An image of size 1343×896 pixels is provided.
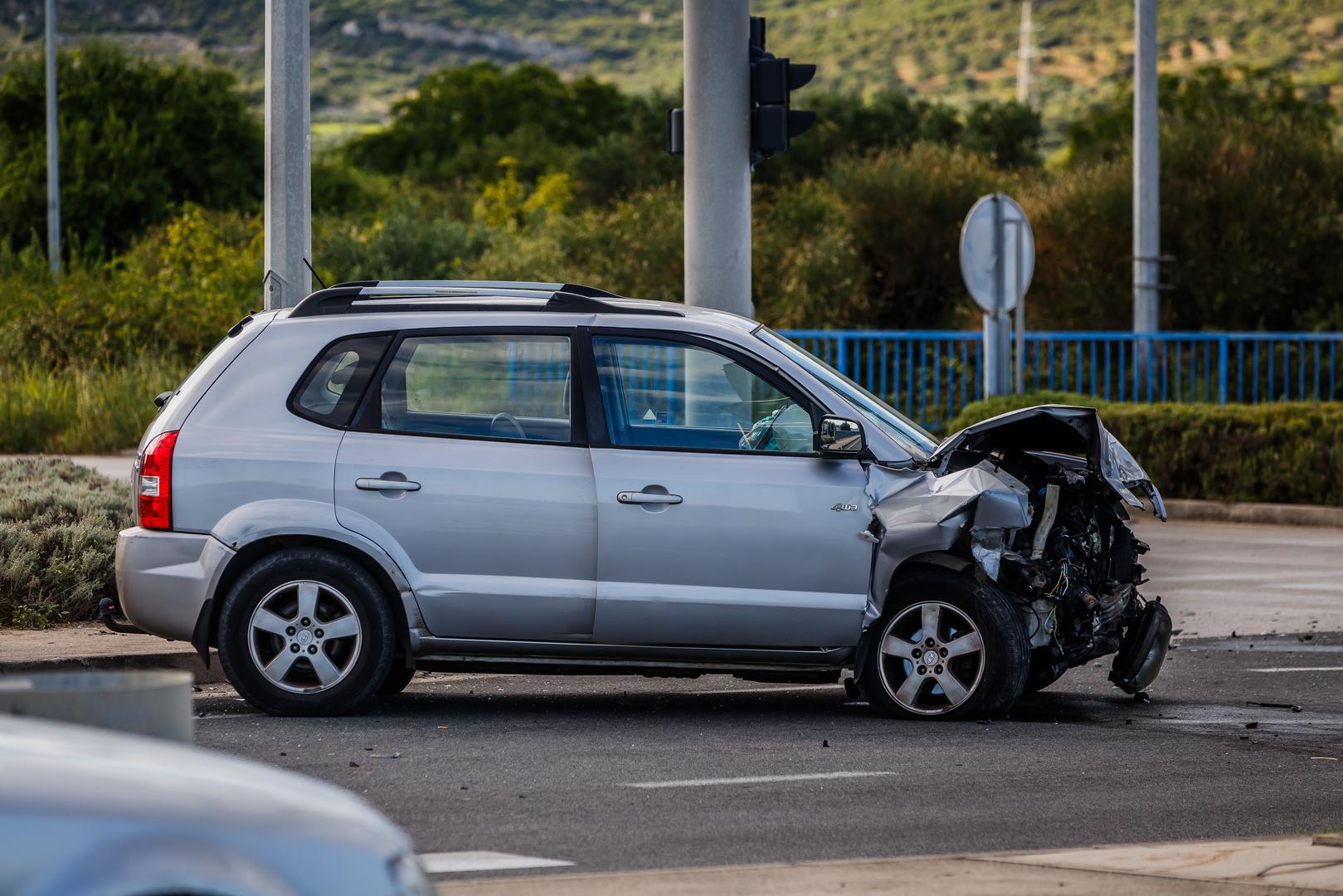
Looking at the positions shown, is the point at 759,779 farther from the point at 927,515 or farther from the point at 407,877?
the point at 407,877

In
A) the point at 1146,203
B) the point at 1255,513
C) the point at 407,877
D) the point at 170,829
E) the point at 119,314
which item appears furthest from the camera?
the point at 119,314

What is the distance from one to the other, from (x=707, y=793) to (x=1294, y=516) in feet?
45.0

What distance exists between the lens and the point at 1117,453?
909 cm

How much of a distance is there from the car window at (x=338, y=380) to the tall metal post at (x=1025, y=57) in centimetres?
9124

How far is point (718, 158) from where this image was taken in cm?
1357

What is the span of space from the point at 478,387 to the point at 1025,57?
98222 mm

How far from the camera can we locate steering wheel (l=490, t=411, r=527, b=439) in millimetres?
8750

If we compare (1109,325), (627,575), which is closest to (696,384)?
(627,575)

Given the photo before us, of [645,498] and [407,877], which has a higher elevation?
[645,498]

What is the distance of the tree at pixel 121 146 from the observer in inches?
2013

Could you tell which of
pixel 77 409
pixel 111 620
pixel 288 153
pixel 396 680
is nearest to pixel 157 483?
pixel 111 620

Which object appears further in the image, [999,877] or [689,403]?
[689,403]

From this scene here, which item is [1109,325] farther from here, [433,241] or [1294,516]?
[433,241]

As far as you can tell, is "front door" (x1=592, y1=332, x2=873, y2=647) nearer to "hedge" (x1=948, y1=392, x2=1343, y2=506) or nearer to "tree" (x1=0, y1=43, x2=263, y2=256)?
"hedge" (x1=948, y1=392, x2=1343, y2=506)
